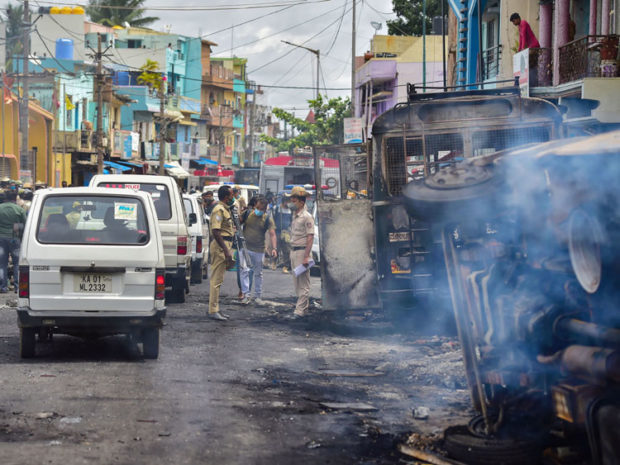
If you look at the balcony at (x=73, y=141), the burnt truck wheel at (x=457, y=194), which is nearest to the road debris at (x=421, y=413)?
the burnt truck wheel at (x=457, y=194)

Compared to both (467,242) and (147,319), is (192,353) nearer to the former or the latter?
(147,319)

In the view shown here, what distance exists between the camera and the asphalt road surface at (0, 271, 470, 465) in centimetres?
632

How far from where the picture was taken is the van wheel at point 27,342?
381 inches

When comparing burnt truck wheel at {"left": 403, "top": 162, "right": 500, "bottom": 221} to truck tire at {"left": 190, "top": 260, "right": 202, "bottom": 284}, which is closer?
burnt truck wheel at {"left": 403, "top": 162, "right": 500, "bottom": 221}

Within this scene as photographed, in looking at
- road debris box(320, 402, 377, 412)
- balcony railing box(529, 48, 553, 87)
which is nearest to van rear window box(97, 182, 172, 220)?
road debris box(320, 402, 377, 412)

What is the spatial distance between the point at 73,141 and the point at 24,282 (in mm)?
41773

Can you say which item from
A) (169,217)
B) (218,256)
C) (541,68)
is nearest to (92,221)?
(218,256)

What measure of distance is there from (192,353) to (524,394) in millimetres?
5394

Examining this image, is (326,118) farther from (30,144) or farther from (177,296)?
(177,296)

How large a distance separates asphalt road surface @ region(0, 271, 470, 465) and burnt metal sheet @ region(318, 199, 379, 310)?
0.52 meters

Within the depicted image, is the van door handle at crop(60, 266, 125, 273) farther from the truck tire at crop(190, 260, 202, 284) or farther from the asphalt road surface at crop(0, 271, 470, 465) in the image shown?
the truck tire at crop(190, 260, 202, 284)

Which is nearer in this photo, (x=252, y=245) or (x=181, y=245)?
(x=181, y=245)

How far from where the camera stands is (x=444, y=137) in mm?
11891

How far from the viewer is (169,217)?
50.5 feet
